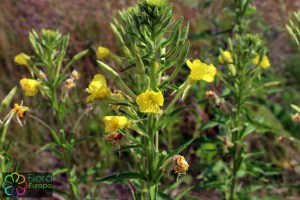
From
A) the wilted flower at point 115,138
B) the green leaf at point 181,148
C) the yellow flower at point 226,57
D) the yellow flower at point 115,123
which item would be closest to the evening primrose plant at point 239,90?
the yellow flower at point 226,57

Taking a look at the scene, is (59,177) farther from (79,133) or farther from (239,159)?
(239,159)

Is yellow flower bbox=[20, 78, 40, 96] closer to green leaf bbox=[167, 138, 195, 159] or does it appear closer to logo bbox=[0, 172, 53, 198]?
Result: logo bbox=[0, 172, 53, 198]

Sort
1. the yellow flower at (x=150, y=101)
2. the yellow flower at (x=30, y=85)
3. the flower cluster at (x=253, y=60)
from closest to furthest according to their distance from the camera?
the yellow flower at (x=150, y=101) < the yellow flower at (x=30, y=85) < the flower cluster at (x=253, y=60)

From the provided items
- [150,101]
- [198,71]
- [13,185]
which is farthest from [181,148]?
[13,185]

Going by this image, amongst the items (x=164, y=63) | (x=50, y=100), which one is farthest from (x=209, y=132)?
(x=164, y=63)

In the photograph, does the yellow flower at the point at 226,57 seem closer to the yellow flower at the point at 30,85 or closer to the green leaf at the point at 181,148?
the green leaf at the point at 181,148

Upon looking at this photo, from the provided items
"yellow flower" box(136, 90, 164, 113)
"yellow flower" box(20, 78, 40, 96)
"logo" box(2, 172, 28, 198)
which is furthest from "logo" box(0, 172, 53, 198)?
"yellow flower" box(136, 90, 164, 113)
